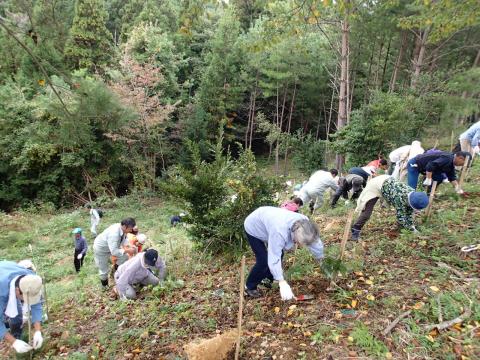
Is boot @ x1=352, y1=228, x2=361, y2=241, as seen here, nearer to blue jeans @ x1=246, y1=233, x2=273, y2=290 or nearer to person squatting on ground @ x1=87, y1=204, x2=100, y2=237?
blue jeans @ x1=246, y1=233, x2=273, y2=290

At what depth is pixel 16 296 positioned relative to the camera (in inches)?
159

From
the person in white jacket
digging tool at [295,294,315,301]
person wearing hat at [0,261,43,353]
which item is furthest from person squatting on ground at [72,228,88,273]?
the person in white jacket

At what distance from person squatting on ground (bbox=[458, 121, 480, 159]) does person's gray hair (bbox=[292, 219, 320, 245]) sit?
5427 millimetres

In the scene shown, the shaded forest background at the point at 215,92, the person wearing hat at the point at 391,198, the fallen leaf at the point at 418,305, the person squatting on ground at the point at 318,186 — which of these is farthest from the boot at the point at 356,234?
the shaded forest background at the point at 215,92

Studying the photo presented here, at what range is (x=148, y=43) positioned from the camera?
20.5 m

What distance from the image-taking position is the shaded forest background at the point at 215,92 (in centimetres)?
1357

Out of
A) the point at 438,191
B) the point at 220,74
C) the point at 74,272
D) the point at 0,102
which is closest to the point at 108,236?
the point at 74,272

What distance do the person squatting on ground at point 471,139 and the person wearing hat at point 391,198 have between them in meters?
3.05

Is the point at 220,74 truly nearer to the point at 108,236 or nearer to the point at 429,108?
the point at 429,108

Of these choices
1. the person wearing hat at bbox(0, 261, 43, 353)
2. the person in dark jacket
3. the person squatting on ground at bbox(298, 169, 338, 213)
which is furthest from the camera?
the person squatting on ground at bbox(298, 169, 338, 213)

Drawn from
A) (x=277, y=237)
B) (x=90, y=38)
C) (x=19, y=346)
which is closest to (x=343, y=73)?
(x=277, y=237)

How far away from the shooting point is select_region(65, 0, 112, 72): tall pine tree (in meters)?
20.4

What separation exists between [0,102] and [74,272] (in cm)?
1341

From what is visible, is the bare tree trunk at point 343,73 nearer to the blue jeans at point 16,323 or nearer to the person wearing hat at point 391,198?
the person wearing hat at point 391,198
